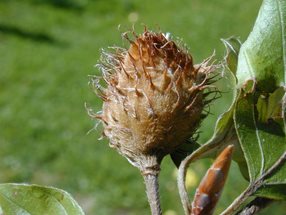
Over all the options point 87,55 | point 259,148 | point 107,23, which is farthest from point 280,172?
point 107,23

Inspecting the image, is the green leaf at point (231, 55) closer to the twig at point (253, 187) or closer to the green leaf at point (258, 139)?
the green leaf at point (258, 139)

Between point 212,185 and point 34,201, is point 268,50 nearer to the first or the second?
point 212,185

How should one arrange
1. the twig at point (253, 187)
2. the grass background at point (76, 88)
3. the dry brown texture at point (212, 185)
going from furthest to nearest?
1. the grass background at point (76, 88)
2. the twig at point (253, 187)
3. the dry brown texture at point (212, 185)

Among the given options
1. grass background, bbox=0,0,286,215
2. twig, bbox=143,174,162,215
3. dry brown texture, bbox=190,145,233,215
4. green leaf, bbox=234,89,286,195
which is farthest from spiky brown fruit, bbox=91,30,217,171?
grass background, bbox=0,0,286,215

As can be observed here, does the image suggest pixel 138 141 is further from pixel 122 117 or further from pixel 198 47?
pixel 198 47

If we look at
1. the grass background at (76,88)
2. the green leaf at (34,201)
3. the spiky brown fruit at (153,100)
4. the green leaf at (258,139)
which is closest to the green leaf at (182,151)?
the spiky brown fruit at (153,100)

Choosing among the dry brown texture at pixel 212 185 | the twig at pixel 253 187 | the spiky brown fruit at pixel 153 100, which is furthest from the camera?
the spiky brown fruit at pixel 153 100

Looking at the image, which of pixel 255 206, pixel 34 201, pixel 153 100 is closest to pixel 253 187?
pixel 255 206

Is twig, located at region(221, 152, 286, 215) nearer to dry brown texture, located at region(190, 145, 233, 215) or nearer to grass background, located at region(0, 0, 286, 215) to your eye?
dry brown texture, located at region(190, 145, 233, 215)
